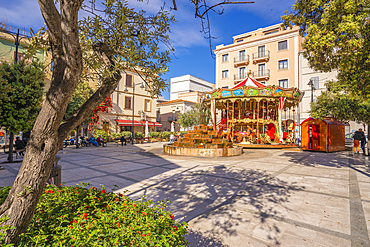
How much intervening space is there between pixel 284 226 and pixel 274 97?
15.8 meters

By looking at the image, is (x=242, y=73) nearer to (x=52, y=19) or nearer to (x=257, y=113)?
(x=257, y=113)

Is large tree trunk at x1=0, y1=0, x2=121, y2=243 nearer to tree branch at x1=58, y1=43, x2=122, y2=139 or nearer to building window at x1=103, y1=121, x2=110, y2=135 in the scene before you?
tree branch at x1=58, y1=43, x2=122, y2=139

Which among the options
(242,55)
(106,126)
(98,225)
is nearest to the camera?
(98,225)

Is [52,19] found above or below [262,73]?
below

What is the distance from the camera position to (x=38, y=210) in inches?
97.7

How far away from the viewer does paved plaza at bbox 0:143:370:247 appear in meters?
3.19

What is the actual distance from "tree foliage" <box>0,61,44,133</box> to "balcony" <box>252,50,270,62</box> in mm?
29735

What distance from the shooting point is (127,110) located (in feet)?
99.5

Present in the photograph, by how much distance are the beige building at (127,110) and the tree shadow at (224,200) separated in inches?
845

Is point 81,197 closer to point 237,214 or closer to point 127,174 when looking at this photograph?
point 237,214

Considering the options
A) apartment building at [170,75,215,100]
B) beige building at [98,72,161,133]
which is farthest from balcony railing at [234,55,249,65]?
apartment building at [170,75,215,100]

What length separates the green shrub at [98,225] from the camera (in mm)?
1813

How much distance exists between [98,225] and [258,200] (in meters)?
3.82

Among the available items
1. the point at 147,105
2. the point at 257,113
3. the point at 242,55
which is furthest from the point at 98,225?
the point at 242,55
